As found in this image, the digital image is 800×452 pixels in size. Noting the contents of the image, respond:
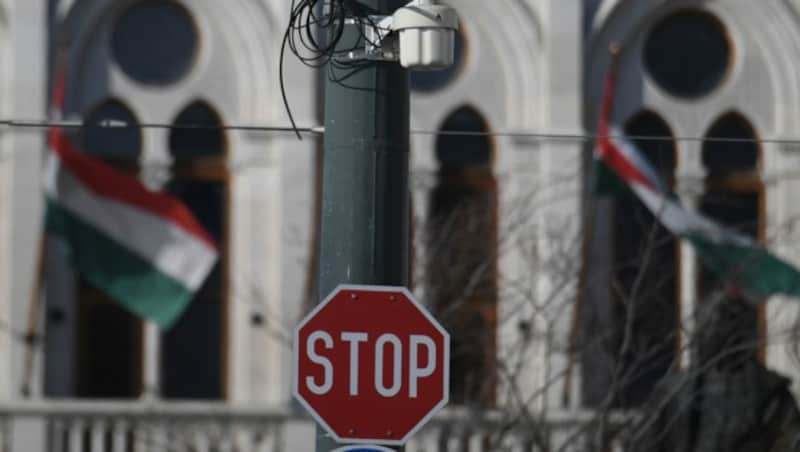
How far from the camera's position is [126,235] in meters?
21.9

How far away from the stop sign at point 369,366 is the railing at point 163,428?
11.4 metres

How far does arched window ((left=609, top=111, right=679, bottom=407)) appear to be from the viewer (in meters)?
20.3

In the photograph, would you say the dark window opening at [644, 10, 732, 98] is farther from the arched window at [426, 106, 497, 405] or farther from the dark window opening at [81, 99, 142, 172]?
the dark window opening at [81, 99, 142, 172]

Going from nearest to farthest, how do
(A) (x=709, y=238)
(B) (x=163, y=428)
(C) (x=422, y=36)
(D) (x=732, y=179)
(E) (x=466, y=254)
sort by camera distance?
1. (C) (x=422, y=36)
2. (E) (x=466, y=254)
3. (A) (x=709, y=238)
4. (B) (x=163, y=428)
5. (D) (x=732, y=179)

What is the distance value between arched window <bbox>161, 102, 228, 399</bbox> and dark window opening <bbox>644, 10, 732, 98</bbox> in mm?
4627

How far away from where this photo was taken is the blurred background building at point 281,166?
22109mm

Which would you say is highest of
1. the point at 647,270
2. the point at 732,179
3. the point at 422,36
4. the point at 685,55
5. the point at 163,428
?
the point at 685,55

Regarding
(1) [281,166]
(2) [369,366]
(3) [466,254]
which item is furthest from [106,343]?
(2) [369,366]

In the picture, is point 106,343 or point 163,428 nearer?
point 163,428

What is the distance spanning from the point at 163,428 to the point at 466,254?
379cm

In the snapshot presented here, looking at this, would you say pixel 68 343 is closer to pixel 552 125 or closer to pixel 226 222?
pixel 226 222

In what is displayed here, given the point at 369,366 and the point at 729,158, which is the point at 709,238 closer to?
the point at 729,158

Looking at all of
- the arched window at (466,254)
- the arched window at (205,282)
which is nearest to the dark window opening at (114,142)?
the arched window at (205,282)

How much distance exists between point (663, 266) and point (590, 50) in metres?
2.41
